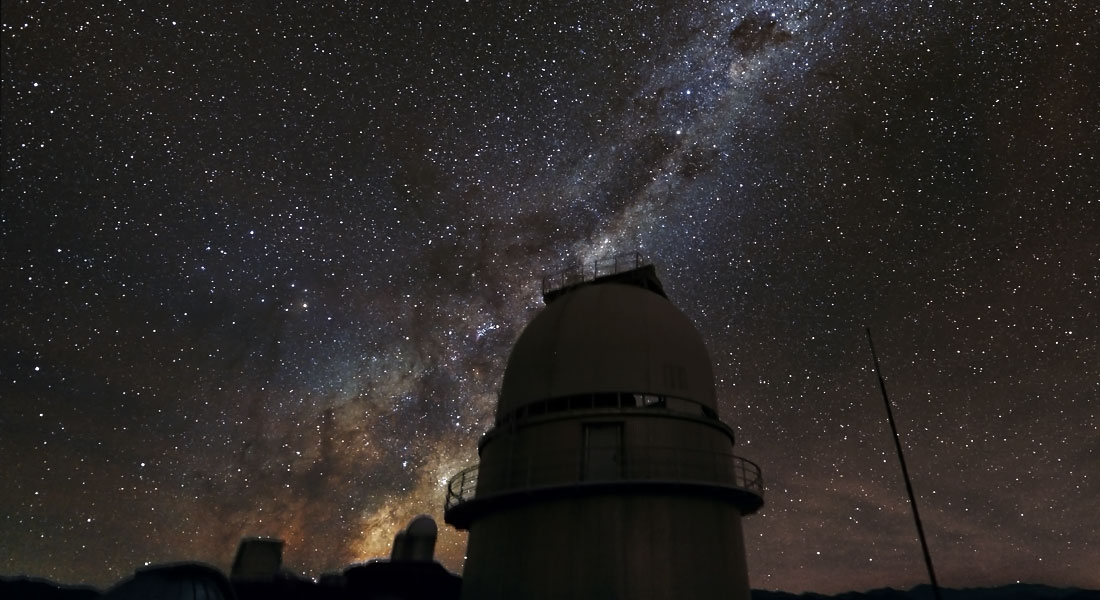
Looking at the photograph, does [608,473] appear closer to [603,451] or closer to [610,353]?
[603,451]

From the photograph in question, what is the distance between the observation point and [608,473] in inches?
557

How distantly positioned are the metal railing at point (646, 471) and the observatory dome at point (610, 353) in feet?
5.62

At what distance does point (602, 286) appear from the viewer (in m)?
18.7

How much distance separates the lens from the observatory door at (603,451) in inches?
557

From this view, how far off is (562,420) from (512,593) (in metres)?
4.42

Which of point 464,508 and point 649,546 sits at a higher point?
point 464,508

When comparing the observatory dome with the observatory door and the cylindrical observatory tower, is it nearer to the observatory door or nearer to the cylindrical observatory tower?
the cylindrical observatory tower

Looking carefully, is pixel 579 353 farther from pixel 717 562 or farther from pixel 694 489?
pixel 717 562

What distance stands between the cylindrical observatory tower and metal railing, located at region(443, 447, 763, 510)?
3 cm

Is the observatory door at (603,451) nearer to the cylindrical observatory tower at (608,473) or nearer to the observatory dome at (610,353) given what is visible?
the cylindrical observatory tower at (608,473)

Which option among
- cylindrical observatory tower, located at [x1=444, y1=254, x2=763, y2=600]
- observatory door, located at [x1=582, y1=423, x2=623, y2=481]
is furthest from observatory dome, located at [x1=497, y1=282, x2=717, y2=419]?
observatory door, located at [x1=582, y1=423, x2=623, y2=481]

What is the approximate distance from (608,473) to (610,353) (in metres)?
3.43

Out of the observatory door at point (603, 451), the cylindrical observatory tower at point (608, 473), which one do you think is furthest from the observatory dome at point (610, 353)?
the observatory door at point (603, 451)

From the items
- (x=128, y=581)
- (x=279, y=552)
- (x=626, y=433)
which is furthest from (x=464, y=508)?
(x=279, y=552)
